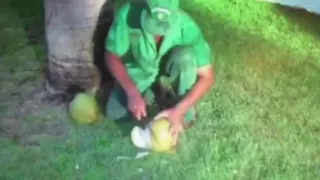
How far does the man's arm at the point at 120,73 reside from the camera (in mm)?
1439

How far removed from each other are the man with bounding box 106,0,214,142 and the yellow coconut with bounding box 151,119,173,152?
2 centimetres

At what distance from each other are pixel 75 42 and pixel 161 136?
0.32 metres

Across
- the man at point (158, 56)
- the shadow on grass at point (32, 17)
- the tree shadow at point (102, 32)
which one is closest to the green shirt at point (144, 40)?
the man at point (158, 56)

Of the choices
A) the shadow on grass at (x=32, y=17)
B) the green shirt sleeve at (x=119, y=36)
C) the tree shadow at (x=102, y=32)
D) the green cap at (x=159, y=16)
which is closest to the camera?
the green cap at (x=159, y=16)

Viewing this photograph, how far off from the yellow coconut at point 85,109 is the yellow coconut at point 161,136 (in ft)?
0.57

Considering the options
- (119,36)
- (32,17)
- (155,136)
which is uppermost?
(119,36)

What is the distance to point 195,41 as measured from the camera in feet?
4.74

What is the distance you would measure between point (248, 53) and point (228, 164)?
1.50 feet

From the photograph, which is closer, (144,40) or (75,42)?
(144,40)

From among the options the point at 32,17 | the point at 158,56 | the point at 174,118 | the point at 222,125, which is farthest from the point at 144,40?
the point at 32,17

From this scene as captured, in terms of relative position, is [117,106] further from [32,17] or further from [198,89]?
[32,17]

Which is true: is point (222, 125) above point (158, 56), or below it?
below

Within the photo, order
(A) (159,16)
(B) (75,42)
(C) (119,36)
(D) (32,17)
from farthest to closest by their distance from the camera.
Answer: (D) (32,17), (B) (75,42), (C) (119,36), (A) (159,16)

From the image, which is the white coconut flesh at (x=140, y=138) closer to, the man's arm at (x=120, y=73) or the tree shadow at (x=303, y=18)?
the man's arm at (x=120, y=73)
